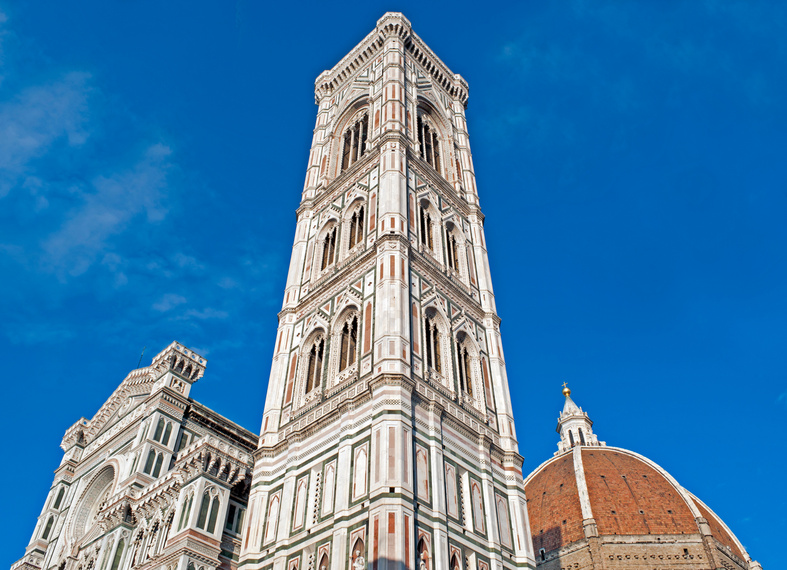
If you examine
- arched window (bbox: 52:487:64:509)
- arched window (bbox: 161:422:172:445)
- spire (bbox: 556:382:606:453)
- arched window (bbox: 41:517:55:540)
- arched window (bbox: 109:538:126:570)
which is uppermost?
spire (bbox: 556:382:606:453)

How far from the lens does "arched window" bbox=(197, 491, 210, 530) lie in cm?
2184

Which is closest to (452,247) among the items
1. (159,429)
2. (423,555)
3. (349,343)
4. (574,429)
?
(349,343)

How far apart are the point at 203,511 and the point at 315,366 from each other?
19.2 feet

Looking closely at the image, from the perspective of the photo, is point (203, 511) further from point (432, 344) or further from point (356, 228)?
point (356, 228)

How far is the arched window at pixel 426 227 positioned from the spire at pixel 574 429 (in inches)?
2278

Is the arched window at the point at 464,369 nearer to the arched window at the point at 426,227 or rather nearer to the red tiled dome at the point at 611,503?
the arched window at the point at 426,227

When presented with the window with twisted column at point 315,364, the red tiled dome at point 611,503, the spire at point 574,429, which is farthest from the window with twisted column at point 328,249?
the spire at point 574,429

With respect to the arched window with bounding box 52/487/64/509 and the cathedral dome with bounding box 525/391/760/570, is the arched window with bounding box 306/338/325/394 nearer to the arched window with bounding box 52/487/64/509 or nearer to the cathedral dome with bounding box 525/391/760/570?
the arched window with bounding box 52/487/64/509

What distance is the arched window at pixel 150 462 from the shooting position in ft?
89.6

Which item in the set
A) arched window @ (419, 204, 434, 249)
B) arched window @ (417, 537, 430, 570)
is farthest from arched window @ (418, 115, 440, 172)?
arched window @ (417, 537, 430, 570)

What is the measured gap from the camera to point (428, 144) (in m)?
32.9

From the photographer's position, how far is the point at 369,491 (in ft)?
56.9

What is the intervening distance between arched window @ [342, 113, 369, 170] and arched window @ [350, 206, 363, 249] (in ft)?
12.7

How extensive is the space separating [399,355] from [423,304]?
350cm
